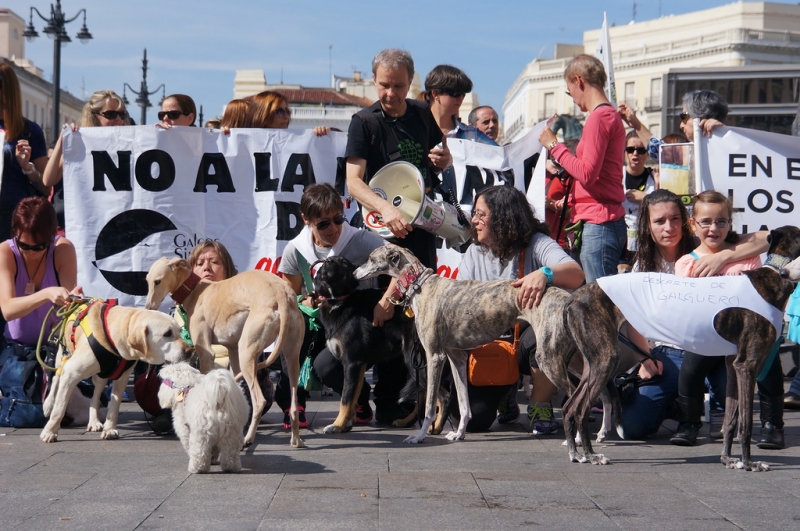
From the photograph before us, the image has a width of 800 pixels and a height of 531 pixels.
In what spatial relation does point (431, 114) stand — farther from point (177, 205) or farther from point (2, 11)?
point (2, 11)

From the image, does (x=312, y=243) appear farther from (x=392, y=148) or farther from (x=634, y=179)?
(x=634, y=179)

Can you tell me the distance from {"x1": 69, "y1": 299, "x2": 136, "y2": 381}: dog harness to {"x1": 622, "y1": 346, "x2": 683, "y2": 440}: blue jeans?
3.25m

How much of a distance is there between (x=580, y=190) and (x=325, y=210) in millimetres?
1809

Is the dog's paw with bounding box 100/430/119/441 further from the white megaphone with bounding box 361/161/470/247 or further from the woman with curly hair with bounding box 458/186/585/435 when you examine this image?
the woman with curly hair with bounding box 458/186/585/435

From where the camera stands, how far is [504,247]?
22.0ft

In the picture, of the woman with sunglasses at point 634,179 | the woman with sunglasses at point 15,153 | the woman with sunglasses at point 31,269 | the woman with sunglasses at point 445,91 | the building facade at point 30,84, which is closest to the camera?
the woman with sunglasses at point 31,269

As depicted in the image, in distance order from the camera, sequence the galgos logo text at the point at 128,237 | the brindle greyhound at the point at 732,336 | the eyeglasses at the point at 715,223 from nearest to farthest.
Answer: the brindle greyhound at the point at 732,336 → the eyeglasses at the point at 715,223 → the galgos logo text at the point at 128,237

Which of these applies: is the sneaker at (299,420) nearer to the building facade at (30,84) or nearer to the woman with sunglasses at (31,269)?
the woman with sunglasses at (31,269)

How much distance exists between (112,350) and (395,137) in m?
2.46

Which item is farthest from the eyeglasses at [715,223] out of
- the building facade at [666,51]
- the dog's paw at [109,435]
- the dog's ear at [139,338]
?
the building facade at [666,51]

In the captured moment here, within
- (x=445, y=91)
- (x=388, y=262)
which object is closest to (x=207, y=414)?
(x=388, y=262)

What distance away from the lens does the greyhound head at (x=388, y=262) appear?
672 cm

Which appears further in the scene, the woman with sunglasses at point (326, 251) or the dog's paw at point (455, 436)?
the woman with sunglasses at point (326, 251)

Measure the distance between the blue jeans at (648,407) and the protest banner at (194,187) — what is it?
→ 9.08 feet
